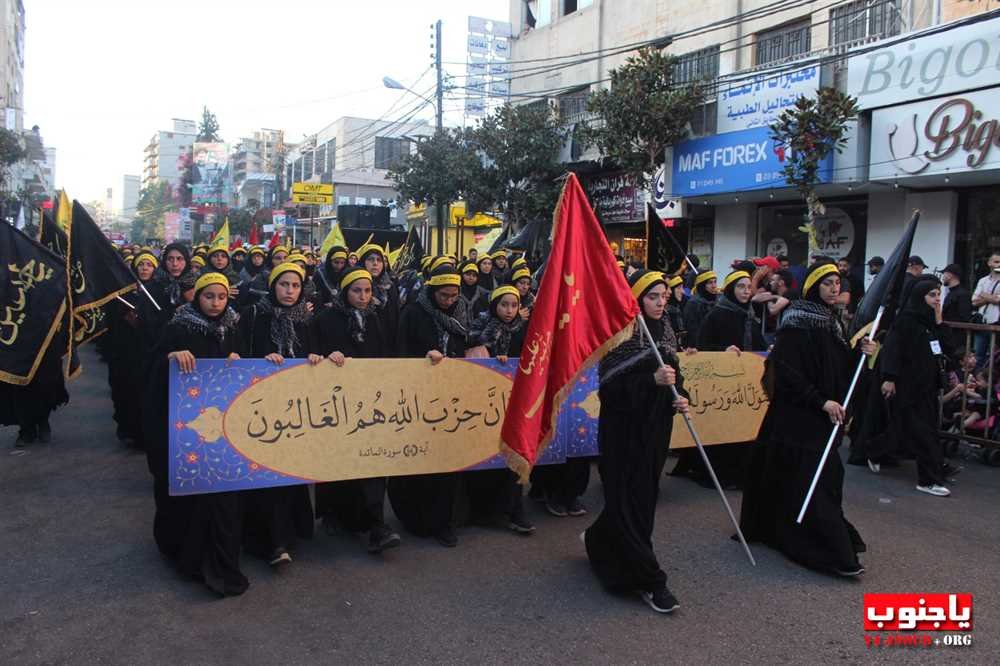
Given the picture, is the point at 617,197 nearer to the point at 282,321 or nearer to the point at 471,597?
the point at 282,321

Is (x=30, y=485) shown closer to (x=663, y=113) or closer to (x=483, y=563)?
Result: (x=483, y=563)

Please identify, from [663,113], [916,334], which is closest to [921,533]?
[916,334]

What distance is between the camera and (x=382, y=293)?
20.9ft

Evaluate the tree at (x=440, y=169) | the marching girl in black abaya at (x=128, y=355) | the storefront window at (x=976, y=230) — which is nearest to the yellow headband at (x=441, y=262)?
the marching girl in black abaya at (x=128, y=355)

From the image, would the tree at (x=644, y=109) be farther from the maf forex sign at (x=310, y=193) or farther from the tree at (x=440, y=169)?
the maf forex sign at (x=310, y=193)

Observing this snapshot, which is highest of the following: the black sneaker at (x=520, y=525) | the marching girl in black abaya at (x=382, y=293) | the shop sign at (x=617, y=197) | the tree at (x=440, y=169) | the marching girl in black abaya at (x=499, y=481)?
the tree at (x=440, y=169)

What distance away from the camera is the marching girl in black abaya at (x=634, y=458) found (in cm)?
393

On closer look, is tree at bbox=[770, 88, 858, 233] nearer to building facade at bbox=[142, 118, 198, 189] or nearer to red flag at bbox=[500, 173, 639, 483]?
red flag at bbox=[500, 173, 639, 483]

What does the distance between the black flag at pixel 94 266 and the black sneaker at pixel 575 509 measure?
3464 mm

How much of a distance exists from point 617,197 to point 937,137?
26.4ft

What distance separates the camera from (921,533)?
16.9 feet

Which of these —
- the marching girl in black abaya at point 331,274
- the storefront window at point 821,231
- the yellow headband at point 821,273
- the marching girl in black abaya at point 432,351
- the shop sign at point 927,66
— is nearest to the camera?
the yellow headband at point 821,273

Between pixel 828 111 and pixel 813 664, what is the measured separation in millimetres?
10284

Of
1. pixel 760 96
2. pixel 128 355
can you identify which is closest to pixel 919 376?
pixel 128 355
